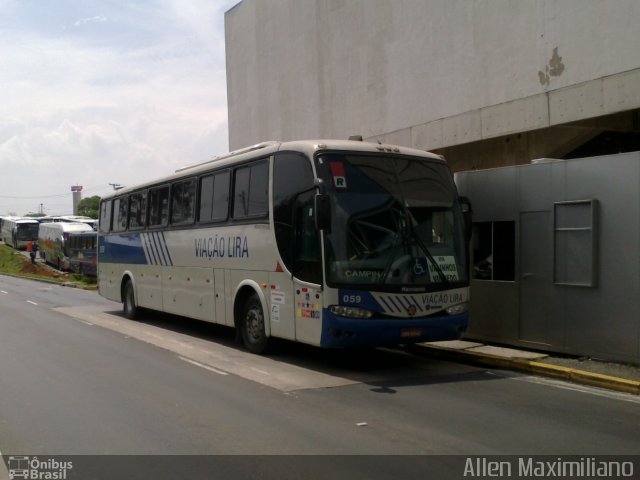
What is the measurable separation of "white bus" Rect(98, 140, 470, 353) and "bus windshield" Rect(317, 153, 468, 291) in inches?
0.6

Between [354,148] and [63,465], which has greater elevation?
[354,148]

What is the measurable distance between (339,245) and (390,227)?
2.72ft

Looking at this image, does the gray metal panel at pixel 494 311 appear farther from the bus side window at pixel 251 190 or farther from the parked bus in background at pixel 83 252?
the parked bus in background at pixel 83 252

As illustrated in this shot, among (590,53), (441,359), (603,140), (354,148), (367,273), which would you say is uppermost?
(590,53)

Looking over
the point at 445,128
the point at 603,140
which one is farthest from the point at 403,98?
the point at 603,140

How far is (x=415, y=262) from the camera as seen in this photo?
9469 millimetres

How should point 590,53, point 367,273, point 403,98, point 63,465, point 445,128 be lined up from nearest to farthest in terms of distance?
point 63,465 → point 367,273 → point 590,53 → point 445,128 → point 403,98

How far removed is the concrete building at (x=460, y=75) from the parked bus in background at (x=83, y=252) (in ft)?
44.3

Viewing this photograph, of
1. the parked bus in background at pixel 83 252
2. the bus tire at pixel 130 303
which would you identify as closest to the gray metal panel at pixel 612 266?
the bus tire at pixel 130 303

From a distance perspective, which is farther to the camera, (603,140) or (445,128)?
(445,128)

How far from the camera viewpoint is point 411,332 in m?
9.38

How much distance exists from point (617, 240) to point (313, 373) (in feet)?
16.2

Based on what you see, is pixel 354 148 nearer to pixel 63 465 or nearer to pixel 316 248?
pixel 316 248

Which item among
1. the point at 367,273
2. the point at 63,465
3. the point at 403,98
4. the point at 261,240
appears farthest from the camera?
the point at 403,98
